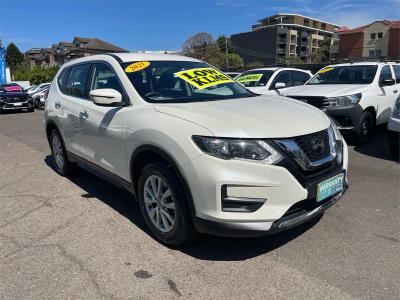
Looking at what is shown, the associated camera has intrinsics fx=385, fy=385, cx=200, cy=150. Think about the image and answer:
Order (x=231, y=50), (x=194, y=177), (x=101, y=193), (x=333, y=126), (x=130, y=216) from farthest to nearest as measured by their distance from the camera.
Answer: (x=231, y=50)
(x=101, y=193)
(x=130, y=216)
(x=333, y=126)
(x=194, y=177)

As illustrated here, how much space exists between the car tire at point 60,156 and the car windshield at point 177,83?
2.13 metres

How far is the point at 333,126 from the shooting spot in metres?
3.75

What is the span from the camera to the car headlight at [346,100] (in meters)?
7.31

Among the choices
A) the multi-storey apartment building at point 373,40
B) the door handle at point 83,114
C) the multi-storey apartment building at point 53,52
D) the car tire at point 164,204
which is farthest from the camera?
the multi-storey apartment building at point 53,52

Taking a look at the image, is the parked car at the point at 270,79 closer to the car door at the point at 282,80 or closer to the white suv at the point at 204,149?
the car door at the point at 282,80

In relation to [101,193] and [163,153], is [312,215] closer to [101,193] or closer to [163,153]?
[163,153]

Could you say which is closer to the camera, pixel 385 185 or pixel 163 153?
pixel 163 153

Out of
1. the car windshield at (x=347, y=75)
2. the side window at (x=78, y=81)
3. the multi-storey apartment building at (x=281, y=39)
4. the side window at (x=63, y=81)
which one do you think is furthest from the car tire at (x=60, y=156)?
the multi-storey apartment building at (x=281, y=39)

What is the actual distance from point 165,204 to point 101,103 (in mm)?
1240

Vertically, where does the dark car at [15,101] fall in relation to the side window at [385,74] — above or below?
below

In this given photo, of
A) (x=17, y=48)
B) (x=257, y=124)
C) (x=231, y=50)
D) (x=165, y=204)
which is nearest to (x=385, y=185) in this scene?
(x=257, y=124)

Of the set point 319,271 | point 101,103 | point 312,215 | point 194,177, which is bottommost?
point 319,271

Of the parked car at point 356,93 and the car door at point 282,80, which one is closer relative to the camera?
the parked car at point 356,93

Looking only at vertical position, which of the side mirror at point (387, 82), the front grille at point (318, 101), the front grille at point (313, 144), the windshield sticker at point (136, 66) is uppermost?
the windshield sticker at point (136, 66)
